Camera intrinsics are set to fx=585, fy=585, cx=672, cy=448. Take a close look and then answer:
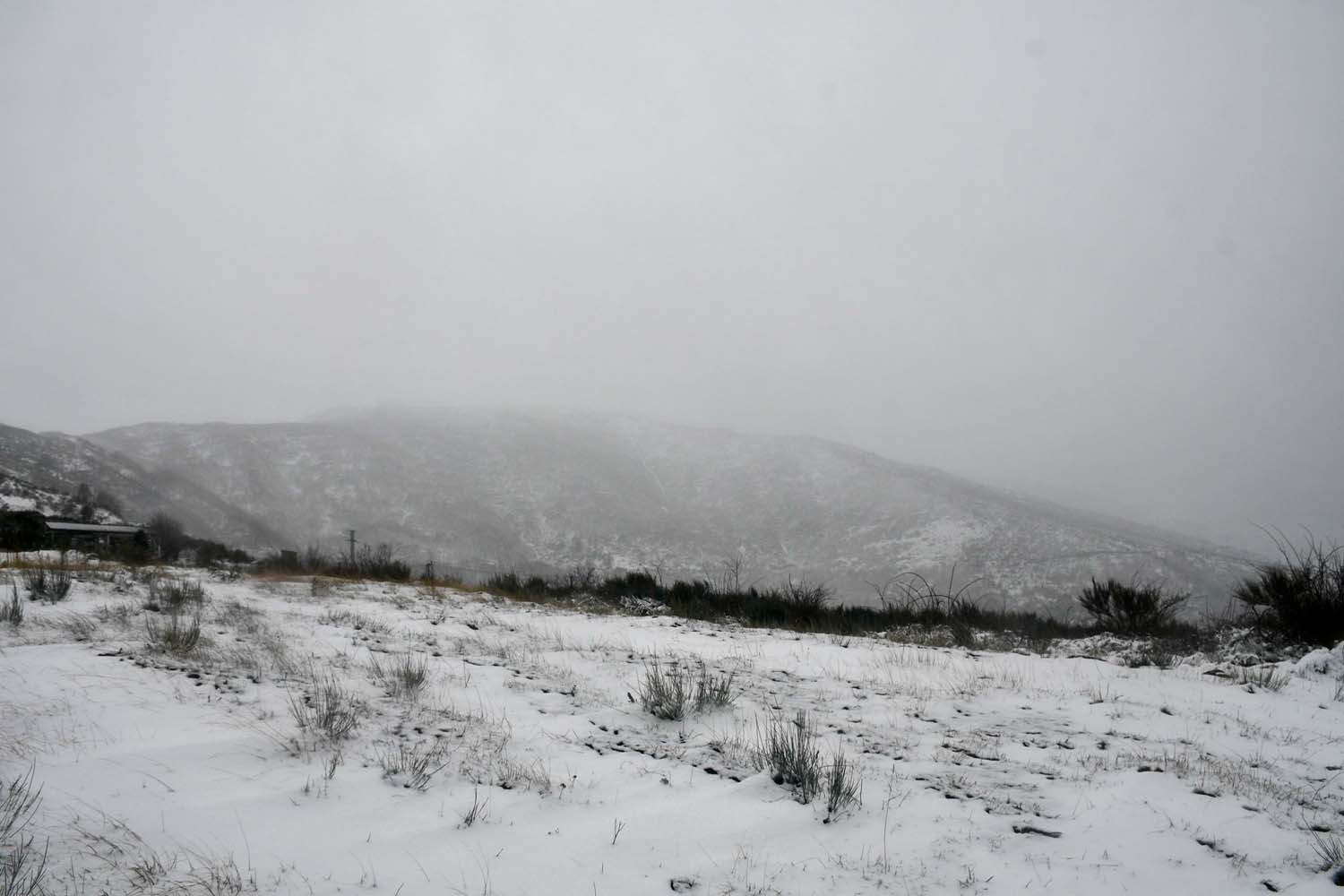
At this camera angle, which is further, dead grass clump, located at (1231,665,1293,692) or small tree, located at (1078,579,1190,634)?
small tree, located at (1078,579,1190,634)

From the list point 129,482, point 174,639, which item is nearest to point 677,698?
point 174,639

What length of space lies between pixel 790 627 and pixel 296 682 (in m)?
9.47

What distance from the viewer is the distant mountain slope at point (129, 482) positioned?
159ft

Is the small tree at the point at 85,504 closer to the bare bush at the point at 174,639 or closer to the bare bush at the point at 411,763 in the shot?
the bare bush at the point at 174,639

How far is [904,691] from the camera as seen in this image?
5.19m

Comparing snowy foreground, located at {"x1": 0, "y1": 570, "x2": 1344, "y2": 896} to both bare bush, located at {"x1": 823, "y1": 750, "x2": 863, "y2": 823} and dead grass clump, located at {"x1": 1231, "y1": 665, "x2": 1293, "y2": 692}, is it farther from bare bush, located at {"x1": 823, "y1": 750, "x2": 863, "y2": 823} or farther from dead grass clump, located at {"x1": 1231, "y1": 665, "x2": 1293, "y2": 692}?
dead grass clump, located at {"x1": 1231, "y1": 665, "x2": 1293, "y2": 692}

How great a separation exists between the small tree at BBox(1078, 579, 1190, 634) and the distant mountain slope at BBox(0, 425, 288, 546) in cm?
6038

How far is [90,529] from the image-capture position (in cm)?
2677

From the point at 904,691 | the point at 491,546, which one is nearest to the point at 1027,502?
the point at 491,546

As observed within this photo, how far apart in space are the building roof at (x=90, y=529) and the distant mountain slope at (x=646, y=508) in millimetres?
27325

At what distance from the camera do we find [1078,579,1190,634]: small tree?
1099 centimetres

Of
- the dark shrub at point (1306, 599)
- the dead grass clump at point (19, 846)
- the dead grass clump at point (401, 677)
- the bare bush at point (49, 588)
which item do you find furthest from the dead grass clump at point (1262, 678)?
the bare bush at point (49, 588)

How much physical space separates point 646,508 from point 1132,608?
64.5 meters

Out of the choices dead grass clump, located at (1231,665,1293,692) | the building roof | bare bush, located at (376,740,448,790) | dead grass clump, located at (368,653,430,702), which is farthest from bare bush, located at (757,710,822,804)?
the building roof
